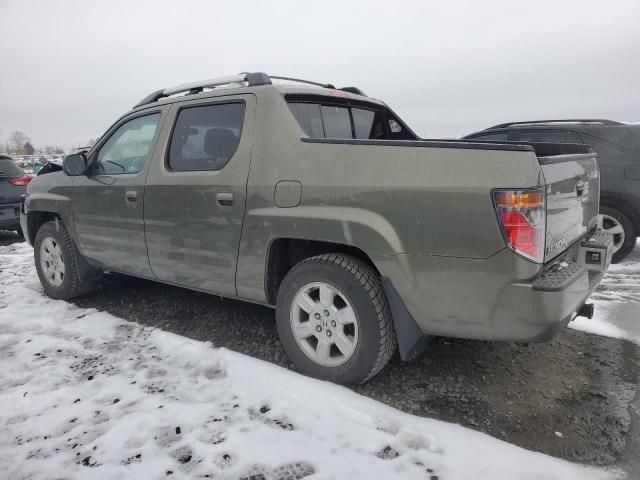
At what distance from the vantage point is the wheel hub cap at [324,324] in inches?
104

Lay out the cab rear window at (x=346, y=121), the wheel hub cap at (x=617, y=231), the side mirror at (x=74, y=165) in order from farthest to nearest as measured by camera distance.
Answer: the wheel hub cap at (x=617, y=231) → the side mirror at (x=74, y=165) → the cab rear window at (x=346, y=121)

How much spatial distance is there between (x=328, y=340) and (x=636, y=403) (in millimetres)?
1744

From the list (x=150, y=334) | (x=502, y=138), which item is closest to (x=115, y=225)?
(x=150, y=334)

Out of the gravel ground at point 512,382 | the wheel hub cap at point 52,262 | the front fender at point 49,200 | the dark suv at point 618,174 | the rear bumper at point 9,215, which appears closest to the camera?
the gravel ground at point 512,382

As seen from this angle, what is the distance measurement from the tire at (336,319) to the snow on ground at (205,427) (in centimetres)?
14

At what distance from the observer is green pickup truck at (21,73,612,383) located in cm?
214

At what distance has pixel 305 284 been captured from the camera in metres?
2.75

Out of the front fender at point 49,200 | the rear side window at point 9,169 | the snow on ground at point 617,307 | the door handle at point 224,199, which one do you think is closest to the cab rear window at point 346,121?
the door handle at point 224,199

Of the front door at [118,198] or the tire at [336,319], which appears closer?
the tire at [336,319]

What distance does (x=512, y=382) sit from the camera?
Answer: 2803 millimetres

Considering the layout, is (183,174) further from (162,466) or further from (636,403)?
(636,403)

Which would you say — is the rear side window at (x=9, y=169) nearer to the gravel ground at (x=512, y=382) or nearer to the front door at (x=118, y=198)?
the front door at (x=118, y=198)

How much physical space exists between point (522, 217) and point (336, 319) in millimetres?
1158

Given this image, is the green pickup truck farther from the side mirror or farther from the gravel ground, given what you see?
the gravel ground
